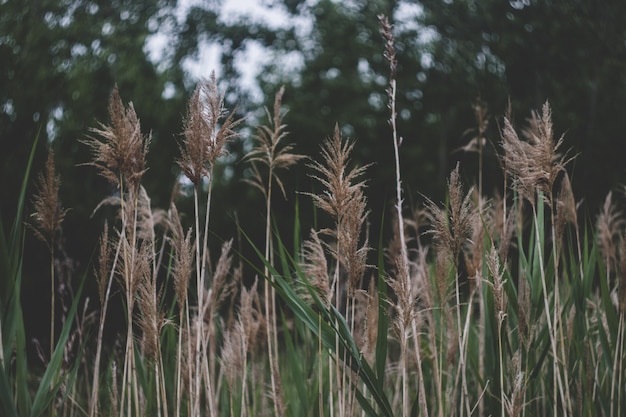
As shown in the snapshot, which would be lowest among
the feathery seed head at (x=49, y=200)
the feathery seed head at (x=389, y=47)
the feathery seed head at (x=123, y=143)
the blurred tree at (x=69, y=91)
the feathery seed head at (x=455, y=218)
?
the feathery seed head at (x=455, y=218)

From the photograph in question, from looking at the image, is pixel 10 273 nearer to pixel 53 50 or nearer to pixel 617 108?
pixel 53 50

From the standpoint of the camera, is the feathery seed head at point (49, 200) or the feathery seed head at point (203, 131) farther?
the feathery seed head at point (49, 200)

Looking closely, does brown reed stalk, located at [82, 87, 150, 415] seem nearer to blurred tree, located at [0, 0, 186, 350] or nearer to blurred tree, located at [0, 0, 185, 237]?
→ blurred tree, located at [0, 0, 185, 237]

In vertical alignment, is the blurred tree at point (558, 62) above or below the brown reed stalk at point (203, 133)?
above

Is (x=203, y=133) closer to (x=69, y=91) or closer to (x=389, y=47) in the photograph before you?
(x=389, y=47)

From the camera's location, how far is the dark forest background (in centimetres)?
941

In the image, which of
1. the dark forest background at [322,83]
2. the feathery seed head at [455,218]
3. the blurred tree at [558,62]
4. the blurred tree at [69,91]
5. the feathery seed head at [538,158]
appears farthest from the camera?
the blurred tree at [558,62]

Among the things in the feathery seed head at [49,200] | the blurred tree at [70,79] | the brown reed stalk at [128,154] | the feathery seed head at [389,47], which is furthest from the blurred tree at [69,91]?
the feathery seed head at [389,47]

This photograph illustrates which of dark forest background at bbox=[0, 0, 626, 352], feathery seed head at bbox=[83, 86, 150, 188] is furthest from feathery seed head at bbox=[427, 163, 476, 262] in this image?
dark forest background at bbox=[0, 0, 626, 352]

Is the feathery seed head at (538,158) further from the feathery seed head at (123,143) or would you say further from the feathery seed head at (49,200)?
the feathery seed head at (49,200)

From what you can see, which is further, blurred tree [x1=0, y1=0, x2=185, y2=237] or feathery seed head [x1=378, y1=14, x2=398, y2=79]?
blurred tree [x1=0, y1=0, x2=185, y2=237]

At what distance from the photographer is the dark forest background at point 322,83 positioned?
371 inches

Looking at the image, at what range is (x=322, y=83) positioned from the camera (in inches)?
675

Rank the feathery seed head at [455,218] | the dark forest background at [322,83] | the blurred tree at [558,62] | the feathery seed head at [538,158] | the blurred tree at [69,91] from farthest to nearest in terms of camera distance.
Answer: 1. the blurred tree at [558,62]
2. the dark forest background at [322,83]
3. the blurred tree at [69,91]
4. the feathery seed head at [538,158]
5. the feathery seed head at [455,218]
